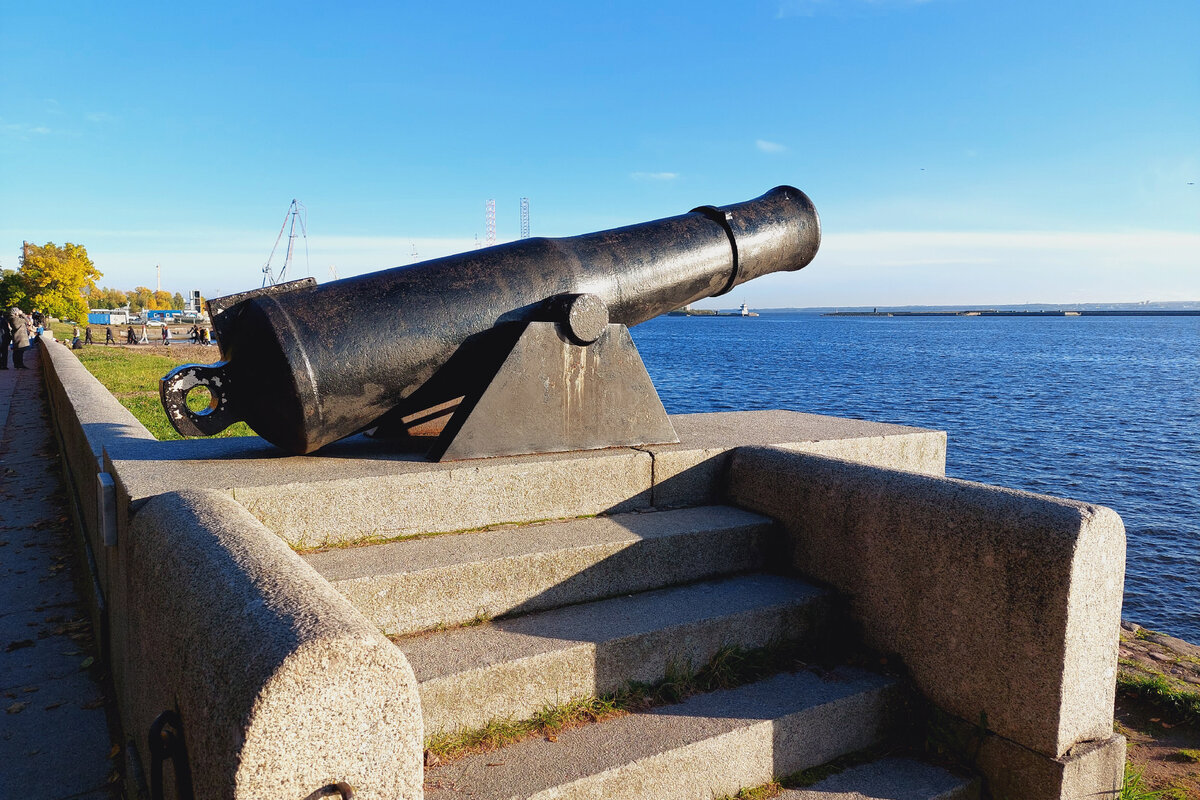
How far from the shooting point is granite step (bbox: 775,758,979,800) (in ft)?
8.64

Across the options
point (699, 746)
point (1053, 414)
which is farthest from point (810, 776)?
point (1053, 414)

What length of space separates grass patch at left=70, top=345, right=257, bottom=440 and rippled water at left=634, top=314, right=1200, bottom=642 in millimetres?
12255

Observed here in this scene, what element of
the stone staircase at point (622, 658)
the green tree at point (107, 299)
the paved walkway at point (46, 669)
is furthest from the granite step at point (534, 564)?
the green tree at point (107, 299)

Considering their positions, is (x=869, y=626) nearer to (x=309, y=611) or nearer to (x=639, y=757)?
(x=639, y=757)

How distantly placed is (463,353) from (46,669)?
97.4 inches

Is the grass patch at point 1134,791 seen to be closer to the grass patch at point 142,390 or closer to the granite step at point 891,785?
the granite step at point 891,785

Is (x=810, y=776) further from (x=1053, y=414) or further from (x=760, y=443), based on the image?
(x=1053, y=414)

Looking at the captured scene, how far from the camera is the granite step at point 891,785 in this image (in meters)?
2.63

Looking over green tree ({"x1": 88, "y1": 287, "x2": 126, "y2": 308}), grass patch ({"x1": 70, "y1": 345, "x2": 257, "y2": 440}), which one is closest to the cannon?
grass patch ({"x1": 70, "y1": 345, "x2": 257, "y2": 440})

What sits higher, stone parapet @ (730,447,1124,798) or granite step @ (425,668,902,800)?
stone parapet @ (730,447,1124,798)

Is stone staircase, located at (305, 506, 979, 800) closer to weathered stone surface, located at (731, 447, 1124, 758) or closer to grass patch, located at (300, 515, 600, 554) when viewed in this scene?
grass patch, located at (300, 515, 600, 554)

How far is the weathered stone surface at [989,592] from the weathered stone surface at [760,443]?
76 centimetres

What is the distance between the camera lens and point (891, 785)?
8.86ft

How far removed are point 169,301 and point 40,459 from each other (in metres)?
180
